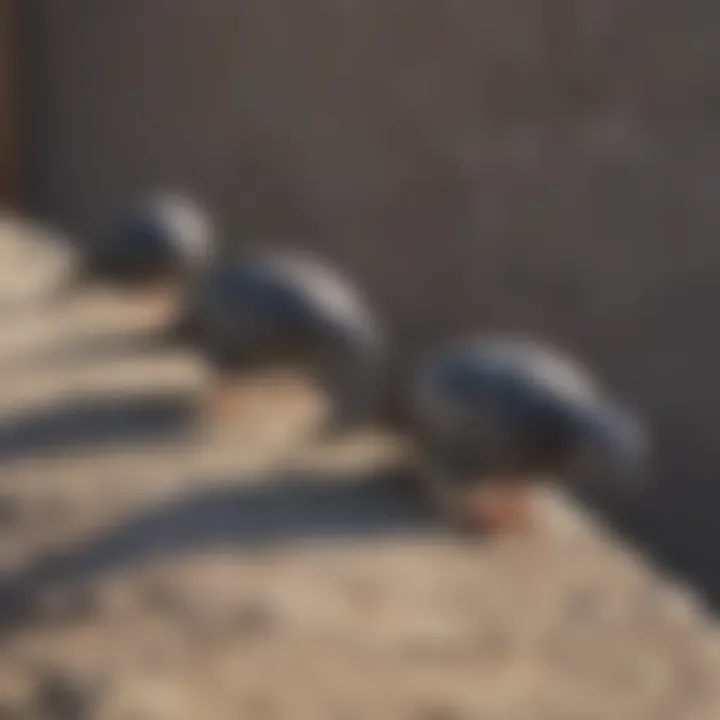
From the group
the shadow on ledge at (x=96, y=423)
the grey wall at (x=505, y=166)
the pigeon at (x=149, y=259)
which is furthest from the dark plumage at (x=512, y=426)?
the grey wall at (x=505, y=166)

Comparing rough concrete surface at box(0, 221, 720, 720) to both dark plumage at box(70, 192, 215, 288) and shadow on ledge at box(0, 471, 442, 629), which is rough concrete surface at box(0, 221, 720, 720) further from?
dark plumage at box(70, 192, 215, 288)

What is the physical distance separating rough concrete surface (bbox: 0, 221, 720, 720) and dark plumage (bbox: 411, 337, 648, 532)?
0.03 metres

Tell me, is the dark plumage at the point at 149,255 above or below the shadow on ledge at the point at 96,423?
above

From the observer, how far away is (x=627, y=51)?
Result: 149cm

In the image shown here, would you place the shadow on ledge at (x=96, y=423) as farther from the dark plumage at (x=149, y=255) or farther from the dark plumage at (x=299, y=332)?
the dark plumage at (x=149, y=255)

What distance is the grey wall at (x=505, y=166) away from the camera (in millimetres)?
1434

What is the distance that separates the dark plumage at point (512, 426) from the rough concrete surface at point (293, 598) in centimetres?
3

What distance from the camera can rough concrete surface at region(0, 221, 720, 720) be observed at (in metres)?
0.51

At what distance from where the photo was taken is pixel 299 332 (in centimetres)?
84

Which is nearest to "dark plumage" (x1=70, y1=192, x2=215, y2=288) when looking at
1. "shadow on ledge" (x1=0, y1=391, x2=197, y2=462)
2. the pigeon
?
the pigeon

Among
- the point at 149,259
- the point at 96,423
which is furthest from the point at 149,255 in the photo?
the point at 96,423

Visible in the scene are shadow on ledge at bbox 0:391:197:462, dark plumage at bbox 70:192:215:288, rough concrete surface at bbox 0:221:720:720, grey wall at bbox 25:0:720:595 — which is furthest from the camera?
grey wall at bbox 25:0:720:595

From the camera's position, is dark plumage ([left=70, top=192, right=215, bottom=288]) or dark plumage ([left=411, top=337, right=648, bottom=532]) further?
dark plumage ([left=70, top=192, right=215, bottom=288])

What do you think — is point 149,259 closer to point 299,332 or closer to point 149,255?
point 149,255
